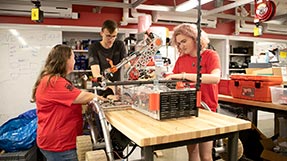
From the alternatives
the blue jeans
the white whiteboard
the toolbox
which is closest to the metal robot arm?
the blue jeans

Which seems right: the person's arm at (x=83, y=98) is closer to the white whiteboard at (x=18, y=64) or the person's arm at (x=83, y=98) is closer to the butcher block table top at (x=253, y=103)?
the butcher block table top at (x=253, y=103)

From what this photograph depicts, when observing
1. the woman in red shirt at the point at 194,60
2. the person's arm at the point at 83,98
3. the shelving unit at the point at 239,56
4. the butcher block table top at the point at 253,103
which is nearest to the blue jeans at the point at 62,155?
the person's arm at the point at 83,98

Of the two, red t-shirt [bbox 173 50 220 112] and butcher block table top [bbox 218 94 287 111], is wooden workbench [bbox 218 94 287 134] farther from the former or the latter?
red t-shirt [bbox 173 50 220 112]

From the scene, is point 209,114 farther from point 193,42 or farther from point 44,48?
point 44,48

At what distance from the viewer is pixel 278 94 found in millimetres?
2441

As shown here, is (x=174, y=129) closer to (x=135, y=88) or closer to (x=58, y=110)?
(x=135, y=88)

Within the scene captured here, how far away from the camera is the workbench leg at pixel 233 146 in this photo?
52.7 inches

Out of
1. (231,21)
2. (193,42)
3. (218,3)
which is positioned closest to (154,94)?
(193,42)

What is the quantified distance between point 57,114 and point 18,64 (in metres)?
3.04

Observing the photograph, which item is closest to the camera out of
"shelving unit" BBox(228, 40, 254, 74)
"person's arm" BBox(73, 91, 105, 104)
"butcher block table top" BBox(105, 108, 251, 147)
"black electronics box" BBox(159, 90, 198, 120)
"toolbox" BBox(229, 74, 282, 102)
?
"butcher block table top" BBox(105, 108, 251, 147)

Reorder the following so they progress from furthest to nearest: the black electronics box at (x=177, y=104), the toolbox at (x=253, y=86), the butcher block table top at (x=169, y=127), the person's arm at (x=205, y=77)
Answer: the toolbox at (x=253, y=86) → the person's arm at (x=205, y=77) → the black electronics box at (x=177, y=104) → the butcher block table top at (x=169, y=127)

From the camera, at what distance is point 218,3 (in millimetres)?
5812

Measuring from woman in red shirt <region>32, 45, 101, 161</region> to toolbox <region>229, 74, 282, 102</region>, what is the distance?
1.83 metres

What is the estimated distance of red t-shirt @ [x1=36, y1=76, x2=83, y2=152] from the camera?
1.81 meters
